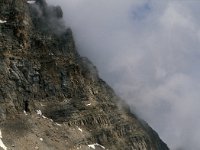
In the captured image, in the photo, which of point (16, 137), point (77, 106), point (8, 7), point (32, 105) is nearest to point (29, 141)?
point (16, 137)

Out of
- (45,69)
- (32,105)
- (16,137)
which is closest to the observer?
(16,137)

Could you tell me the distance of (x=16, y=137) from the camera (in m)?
170

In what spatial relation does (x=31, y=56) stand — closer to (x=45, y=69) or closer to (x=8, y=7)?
(x=45, y=69)

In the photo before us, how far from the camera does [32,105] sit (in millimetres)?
186125

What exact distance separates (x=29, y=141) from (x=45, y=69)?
35.3 m

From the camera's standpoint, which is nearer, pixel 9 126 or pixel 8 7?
pixel 9 126

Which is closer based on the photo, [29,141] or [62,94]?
[29,141]

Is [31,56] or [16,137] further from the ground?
[31,56]

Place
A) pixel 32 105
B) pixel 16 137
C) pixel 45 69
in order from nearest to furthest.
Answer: pixel 16 137 < pixel 32 105 < pixel 45 69

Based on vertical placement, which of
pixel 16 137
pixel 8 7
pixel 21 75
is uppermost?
pixel 8 7

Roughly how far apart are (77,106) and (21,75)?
21908 mm

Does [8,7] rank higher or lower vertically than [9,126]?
higher

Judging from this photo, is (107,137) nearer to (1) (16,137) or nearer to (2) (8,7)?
(1) (16,137)

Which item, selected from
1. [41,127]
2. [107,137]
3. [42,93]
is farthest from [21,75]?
[107,137]
